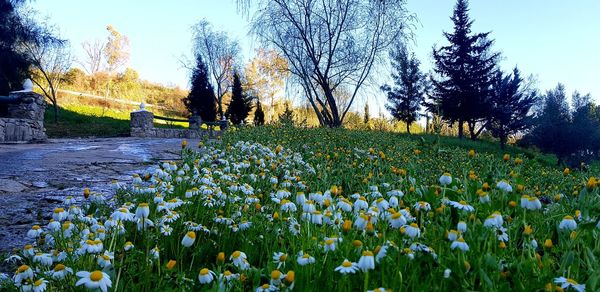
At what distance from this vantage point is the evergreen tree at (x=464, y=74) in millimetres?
23312

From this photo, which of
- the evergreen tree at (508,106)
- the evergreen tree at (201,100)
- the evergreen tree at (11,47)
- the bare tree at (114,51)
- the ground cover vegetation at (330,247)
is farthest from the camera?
the bare tree at (114,51)

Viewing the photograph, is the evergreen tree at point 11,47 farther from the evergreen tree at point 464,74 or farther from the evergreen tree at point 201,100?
the evergreen tree at point 464,74

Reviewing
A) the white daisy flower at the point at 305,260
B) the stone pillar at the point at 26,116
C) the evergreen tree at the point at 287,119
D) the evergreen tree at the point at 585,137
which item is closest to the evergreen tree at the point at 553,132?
the evergreen tree at the point at 585,137

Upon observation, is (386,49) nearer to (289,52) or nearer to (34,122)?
(289,52)

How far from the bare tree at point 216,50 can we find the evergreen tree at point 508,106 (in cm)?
1964

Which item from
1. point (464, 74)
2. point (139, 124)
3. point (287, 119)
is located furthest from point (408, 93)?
point (139, 124)

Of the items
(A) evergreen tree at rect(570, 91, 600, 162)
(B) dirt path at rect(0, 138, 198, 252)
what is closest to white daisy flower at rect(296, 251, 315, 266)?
(B) dirt path at rect(0, 138, 198, 252)

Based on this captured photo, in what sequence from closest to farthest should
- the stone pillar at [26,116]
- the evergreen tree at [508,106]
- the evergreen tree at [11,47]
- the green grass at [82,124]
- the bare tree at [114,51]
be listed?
the stone pillar at [26,116]
the evergreen tree at [11,47]
the green grass at [82,124]
the evergreen tree at [508,106]
the bare tree at [114,51]

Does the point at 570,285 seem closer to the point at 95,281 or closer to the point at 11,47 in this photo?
the point at 95,281

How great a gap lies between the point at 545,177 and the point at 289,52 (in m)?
11.5

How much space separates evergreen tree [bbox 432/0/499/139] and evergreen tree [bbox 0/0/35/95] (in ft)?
68.3

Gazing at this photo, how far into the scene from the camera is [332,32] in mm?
15383

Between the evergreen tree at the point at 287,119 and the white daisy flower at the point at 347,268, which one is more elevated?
the evergreen tree at the point at 287,119

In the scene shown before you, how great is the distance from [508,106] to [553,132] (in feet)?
19.5
